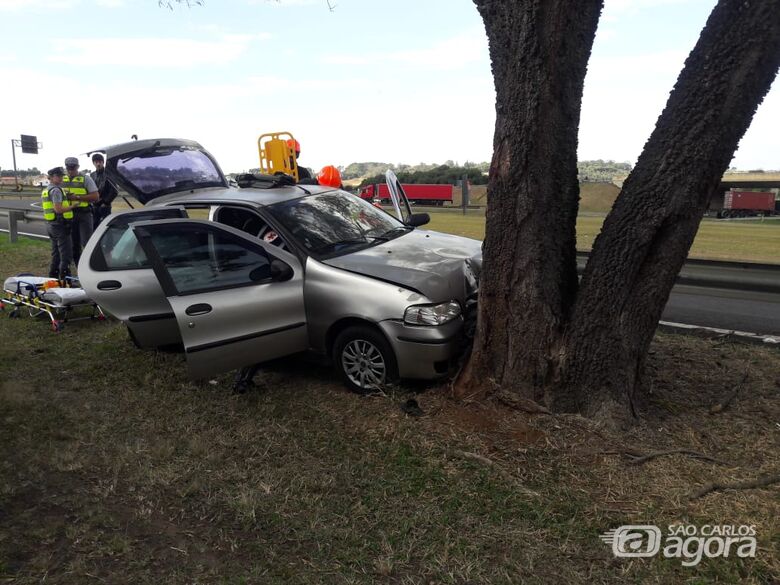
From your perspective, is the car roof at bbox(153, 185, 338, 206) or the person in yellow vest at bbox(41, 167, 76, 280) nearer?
the car roof at bbox(153, 185, 338, 206)

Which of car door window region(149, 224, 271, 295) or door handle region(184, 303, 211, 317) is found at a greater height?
car door window region(149, 224, 271, 295)

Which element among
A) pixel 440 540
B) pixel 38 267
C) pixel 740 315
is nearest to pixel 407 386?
pixel 440 540

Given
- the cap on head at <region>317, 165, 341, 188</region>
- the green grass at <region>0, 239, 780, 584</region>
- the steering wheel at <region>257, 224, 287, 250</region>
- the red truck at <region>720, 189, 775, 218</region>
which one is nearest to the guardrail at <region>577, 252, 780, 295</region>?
the green grass at <region>0, 239, 780, 584</region>

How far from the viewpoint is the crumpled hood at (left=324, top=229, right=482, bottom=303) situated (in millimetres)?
4566

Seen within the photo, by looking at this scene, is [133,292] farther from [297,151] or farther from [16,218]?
[16,218]

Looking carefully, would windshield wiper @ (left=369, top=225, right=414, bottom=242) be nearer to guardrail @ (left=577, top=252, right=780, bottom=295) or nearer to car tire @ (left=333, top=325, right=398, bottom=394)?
car tire @ (left=333, top=325, right=398, bottom=394)

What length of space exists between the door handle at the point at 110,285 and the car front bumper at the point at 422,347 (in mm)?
2499

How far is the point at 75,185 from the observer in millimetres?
8812

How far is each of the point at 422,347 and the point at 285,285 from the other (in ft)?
4.16

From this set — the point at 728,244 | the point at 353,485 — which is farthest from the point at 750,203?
the point at 353,485

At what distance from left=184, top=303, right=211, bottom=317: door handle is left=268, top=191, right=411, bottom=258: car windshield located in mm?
992

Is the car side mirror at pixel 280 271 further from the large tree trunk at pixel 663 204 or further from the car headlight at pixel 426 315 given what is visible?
the large tree trunk at pixel 663 204

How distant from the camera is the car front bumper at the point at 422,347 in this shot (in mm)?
4363

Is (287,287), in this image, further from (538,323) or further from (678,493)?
(678,493)
